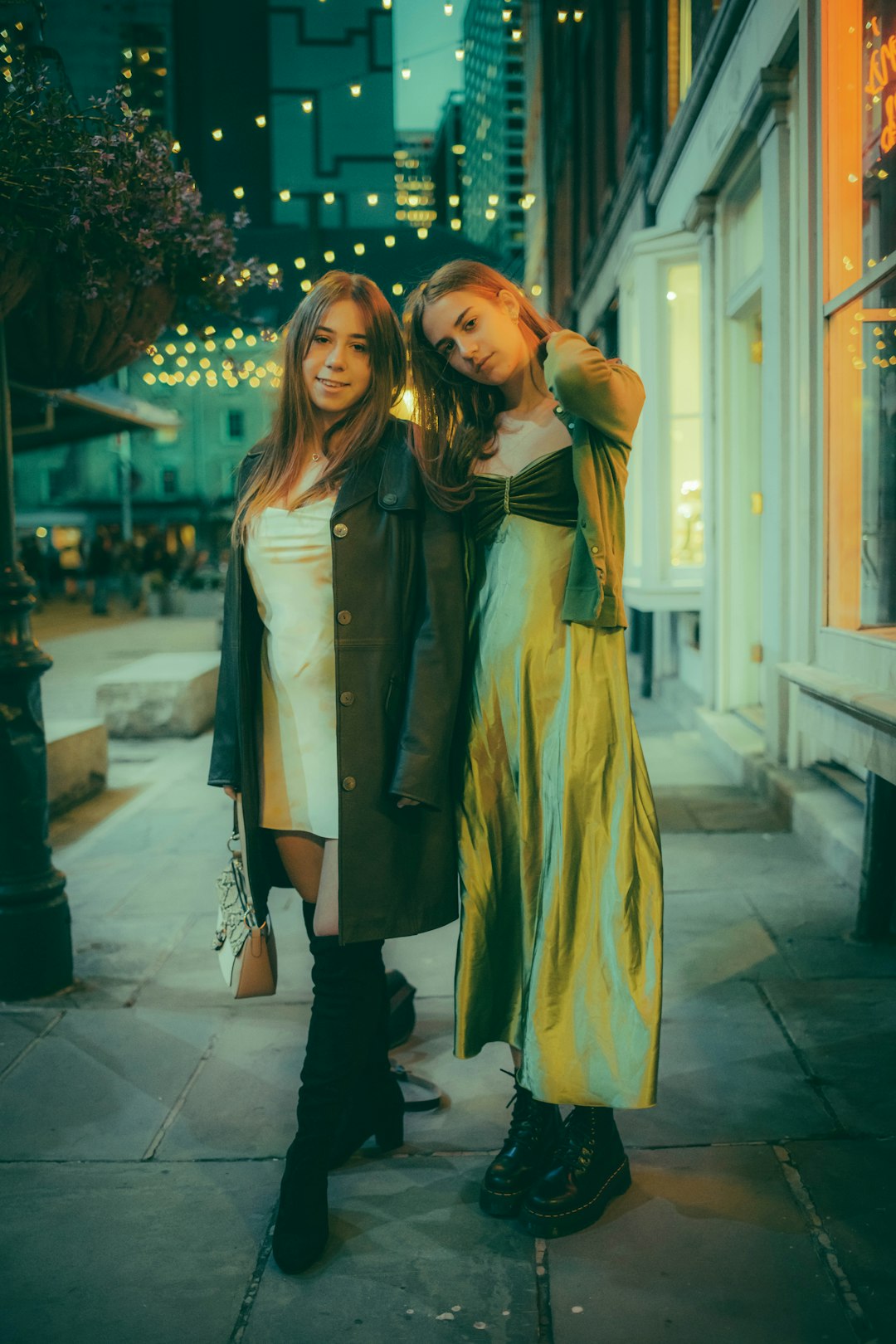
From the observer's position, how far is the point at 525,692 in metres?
2.35

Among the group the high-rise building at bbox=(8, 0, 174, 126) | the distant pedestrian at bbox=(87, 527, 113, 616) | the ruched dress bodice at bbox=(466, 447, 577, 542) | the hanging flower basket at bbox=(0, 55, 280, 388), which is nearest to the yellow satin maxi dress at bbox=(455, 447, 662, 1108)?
the ruched dress bodice at bbox=(466, 447, 577, 542)

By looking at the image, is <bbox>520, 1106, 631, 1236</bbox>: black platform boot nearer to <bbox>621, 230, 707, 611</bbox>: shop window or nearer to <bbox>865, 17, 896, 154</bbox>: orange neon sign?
<bbox>865, 17, 896, 154</bbox>: orange neon sign

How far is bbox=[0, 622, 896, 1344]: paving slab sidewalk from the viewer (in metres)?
2.08

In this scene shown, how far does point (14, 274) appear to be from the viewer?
136 inches

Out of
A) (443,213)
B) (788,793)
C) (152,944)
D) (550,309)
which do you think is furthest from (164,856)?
(550,309)

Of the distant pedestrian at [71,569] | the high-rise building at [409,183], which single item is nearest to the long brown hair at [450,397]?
the high-rise building at [409,183]

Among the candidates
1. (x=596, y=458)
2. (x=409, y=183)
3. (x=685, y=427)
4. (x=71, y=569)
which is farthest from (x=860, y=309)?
(x=71, y=569)

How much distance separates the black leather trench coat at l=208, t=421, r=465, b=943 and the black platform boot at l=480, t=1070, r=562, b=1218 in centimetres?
51

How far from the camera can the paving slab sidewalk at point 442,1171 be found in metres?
2.08

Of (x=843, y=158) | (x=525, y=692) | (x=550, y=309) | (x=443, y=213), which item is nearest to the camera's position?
(x=525, y=692)

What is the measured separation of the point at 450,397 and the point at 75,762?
5.07 m

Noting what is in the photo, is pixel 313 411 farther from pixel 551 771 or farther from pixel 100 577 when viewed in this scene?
pixel 100 577

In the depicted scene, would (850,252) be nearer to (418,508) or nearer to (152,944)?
(418,508)

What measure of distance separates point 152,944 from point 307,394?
256 cm
